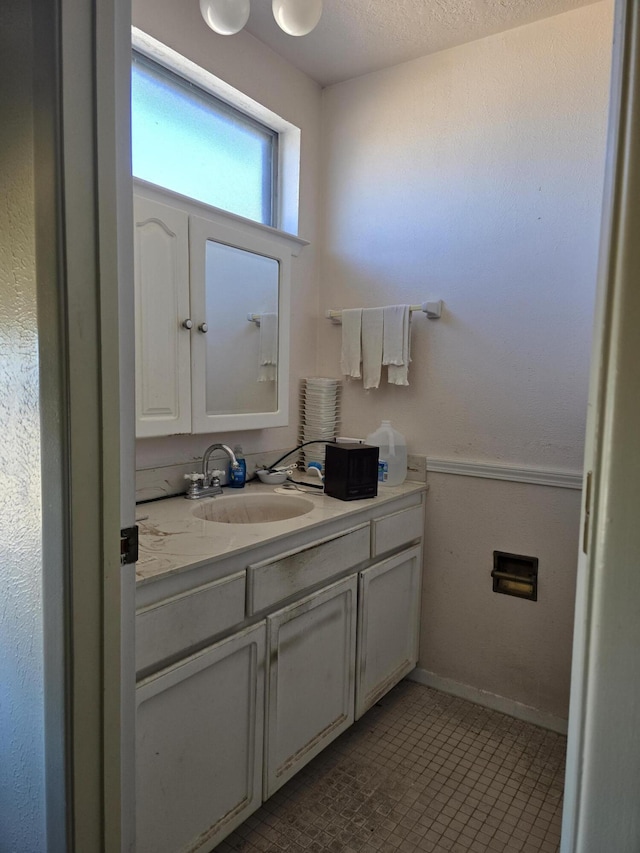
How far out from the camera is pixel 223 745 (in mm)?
1287

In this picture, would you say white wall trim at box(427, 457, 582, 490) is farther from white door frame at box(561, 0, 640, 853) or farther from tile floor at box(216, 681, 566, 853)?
white door frame at box(561, 0, 640, 853)

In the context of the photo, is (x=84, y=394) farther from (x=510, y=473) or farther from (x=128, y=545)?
(x=510, y=473)

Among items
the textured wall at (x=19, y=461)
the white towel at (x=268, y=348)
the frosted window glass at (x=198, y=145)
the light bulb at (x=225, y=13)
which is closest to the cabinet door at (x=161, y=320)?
the frosted window glass at (x=198, y=145)

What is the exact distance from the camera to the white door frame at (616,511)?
0.47 m

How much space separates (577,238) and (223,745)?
6.23 feet

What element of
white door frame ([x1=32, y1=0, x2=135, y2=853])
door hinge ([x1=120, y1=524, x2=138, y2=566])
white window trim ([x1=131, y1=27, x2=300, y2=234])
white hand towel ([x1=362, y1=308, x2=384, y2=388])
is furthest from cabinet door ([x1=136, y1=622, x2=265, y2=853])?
white window trim ([x1=131, y1=27, x2=300, y2=234])

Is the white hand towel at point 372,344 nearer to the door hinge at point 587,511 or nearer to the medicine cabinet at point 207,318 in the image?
the medicine cabinet at point 207,318

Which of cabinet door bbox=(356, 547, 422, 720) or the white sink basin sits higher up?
the white sink basin

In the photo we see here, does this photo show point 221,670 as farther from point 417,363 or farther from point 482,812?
point 417,363

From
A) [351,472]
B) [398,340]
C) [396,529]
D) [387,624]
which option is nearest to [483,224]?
[398,340]

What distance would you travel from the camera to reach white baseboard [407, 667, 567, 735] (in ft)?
6.32

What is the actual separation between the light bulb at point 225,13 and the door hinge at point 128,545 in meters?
1.33

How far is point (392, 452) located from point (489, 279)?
2.50 ft

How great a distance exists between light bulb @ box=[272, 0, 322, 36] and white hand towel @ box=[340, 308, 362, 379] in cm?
101
